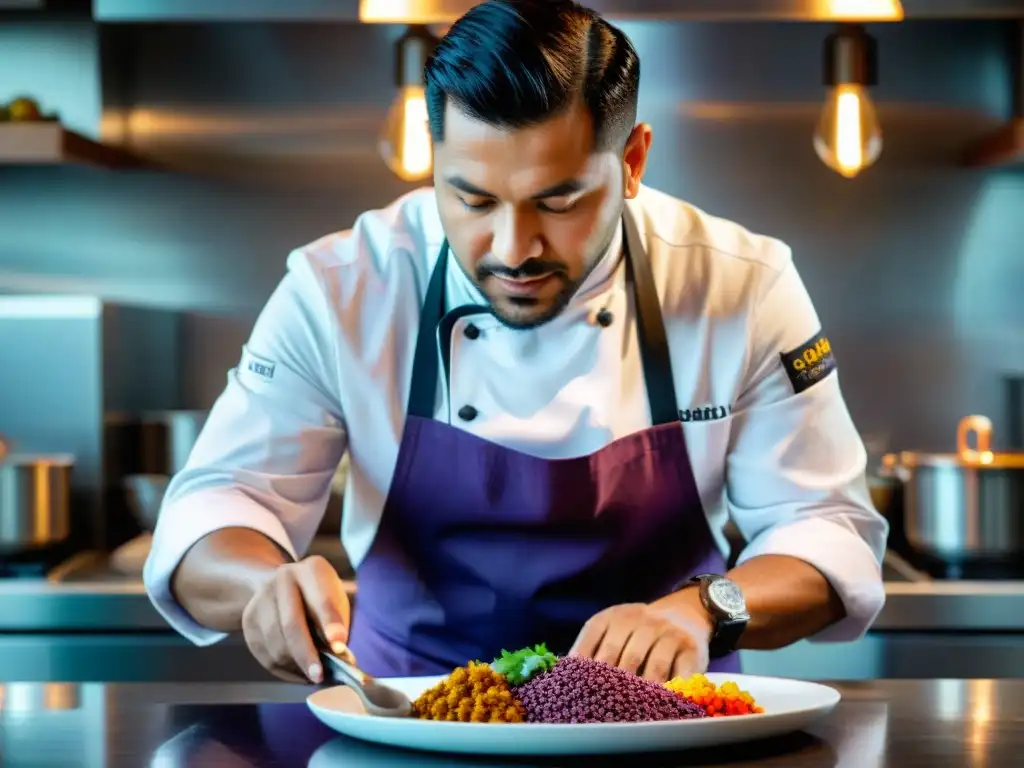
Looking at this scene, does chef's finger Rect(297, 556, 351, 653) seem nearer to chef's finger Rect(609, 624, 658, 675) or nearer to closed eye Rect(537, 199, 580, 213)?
chef's finger Rect(609, 624, 658, 675)

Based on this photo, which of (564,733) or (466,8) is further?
(466,8)

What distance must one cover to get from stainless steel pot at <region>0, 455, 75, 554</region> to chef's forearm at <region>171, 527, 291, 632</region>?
4.02 feet

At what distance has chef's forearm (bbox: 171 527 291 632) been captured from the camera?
174cm

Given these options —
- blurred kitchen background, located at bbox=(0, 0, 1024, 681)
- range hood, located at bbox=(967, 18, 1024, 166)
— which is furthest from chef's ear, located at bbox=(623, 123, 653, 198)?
blurred kitchen background, located at bbox=(0, 0, 1024, 681)

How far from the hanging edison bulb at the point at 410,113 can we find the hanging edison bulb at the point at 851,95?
2.52ft

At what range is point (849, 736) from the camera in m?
1.42

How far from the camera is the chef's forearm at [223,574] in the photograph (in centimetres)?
174

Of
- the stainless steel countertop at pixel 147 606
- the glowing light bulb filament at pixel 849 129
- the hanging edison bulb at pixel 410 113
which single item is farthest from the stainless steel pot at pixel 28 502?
the glowing light bulb filament at pixel 849 129

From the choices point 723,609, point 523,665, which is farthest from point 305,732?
point 723,609

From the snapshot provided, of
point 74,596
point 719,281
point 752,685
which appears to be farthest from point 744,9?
point 74,596

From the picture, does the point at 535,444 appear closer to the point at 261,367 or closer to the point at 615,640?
the point at 261,367

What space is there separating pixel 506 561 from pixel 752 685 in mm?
501

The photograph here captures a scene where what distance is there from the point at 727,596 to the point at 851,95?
4.81 ft

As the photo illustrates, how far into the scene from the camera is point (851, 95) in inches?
113
